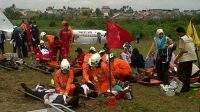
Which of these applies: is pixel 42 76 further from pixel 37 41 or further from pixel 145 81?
pixel 37 41

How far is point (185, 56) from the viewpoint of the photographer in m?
11.0

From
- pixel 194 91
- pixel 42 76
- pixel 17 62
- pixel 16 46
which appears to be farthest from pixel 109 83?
pixel 16 46

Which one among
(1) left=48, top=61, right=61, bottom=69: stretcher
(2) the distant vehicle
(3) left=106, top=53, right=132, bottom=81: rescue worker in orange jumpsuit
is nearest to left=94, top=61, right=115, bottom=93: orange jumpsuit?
(3) left=106, top=53, right=132, bottom=81: rescue worker in orange jumpsuit

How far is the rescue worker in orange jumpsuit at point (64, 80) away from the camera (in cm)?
940

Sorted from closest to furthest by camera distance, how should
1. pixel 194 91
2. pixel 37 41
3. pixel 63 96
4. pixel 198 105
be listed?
1. pixel 63 96
2. pixel 198 105
3. pixel 194 91
4. pixel 37 41

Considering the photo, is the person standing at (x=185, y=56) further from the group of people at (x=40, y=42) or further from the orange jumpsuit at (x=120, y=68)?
the group of people at (x=40, y=42)

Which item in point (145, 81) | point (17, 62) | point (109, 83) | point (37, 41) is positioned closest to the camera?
point (109, 83)

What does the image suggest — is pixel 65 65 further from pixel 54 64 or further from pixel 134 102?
pixel 54 64

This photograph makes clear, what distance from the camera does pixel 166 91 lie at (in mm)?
11055

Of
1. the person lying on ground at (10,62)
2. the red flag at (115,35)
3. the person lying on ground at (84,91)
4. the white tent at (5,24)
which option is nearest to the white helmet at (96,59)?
→ the person lying on ground at (84,91)

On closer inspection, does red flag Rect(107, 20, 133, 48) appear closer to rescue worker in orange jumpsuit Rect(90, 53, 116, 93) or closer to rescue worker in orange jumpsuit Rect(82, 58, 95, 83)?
rescue worker in orange jumpsuit Rect(90, 53, 116, 93)

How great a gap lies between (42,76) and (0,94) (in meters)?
3.13

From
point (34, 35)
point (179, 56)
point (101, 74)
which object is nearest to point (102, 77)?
point (101, 74)

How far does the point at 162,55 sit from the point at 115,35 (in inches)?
113
